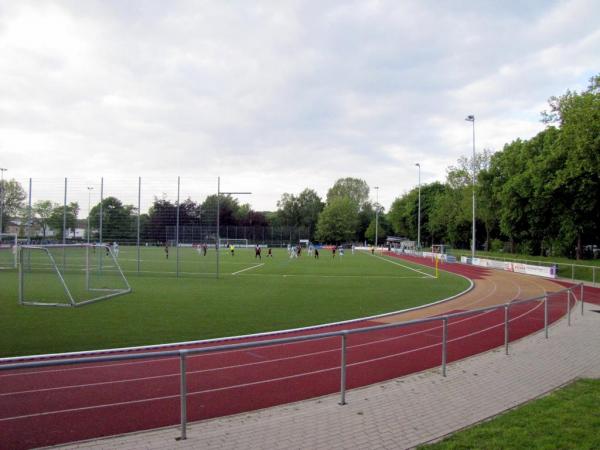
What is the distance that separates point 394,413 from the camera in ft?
19.1

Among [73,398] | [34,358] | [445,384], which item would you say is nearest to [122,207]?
[34,358]

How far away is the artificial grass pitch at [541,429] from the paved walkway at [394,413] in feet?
0.92

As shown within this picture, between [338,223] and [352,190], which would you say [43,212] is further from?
[352,190]

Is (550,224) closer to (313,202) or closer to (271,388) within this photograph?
(271,388)

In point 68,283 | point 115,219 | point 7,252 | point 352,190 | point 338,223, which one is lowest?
point 68,283

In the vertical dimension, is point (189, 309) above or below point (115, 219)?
below

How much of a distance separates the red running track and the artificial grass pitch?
7.92 ft

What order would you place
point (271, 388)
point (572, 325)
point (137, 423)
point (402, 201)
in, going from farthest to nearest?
point (402, 201) → point (572, 325) → point (271, 388) → point (137, 423)

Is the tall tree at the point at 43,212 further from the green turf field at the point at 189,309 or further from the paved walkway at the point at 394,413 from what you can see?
the paved walkway at the point at 394,413

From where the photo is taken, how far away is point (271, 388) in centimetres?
705

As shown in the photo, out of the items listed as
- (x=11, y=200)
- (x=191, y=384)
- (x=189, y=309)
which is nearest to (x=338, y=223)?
(x=11, y=200)

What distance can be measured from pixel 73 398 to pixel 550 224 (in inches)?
1712

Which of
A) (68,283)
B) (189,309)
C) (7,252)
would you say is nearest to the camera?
(189,309)

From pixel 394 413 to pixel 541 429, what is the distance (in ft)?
5.46
